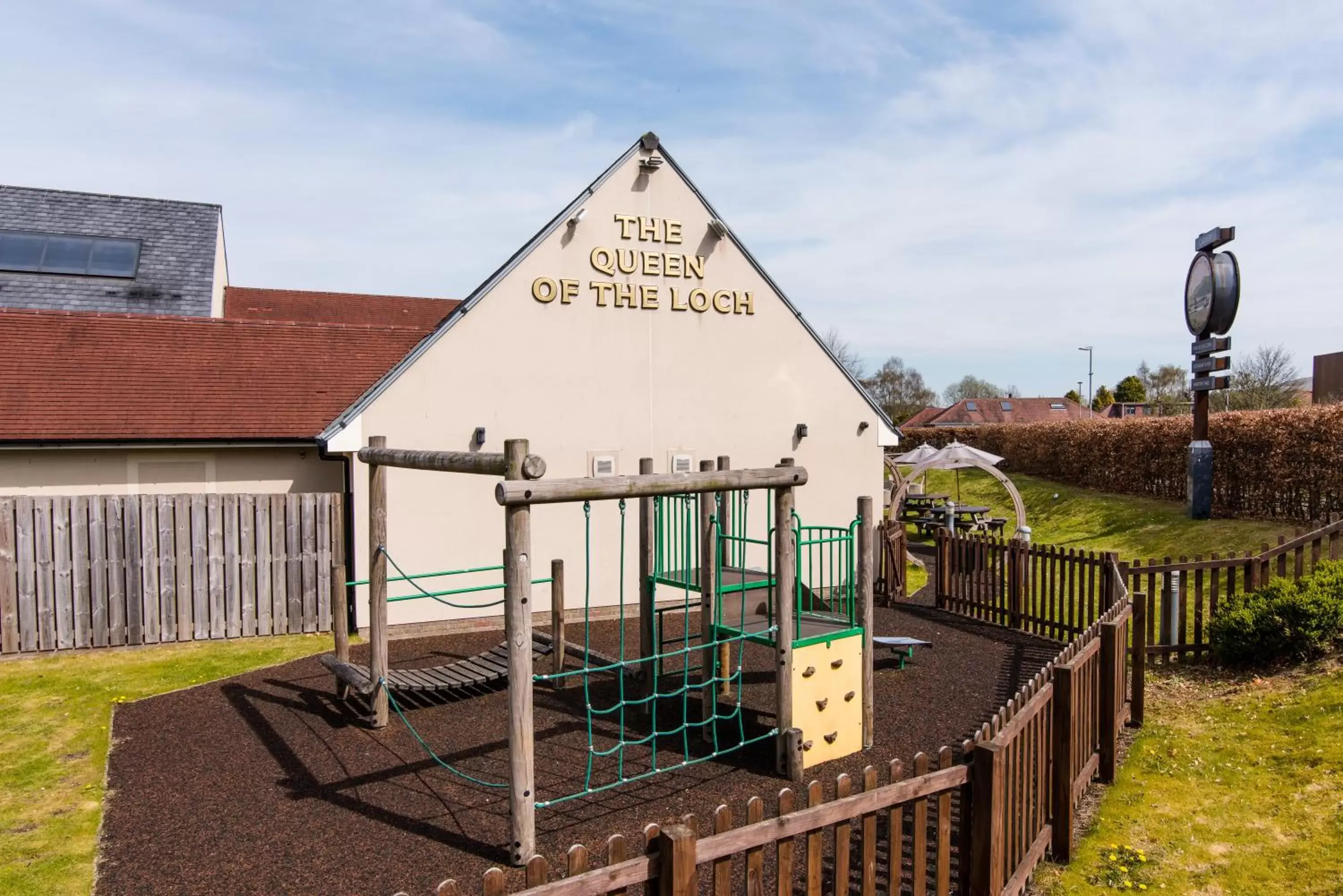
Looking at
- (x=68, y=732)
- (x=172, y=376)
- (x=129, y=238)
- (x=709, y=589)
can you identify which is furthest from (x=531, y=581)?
(x=129, y=238)

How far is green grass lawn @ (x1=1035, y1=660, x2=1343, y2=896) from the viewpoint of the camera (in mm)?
5488

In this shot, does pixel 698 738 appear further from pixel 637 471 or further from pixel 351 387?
pixel 351 387

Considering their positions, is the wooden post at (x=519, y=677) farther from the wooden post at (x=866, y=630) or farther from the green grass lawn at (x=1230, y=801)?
the wooden post at (x=866, y=630)

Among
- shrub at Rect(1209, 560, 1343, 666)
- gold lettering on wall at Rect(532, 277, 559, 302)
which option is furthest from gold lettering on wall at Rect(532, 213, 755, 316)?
shrub at Rect(1209, 560, 1343, 666)

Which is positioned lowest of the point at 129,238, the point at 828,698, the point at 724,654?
the point at 724,654

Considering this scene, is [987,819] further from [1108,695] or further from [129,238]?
[129,238]

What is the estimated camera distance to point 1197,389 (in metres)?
18.8

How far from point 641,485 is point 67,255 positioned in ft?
67.5

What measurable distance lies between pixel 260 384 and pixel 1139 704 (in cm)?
1344

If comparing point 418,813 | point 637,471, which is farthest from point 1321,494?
point 418,813

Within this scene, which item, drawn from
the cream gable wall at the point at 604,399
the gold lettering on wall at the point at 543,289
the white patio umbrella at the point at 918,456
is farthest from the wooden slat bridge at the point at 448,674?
the white patio umbrella at the point at 918,456

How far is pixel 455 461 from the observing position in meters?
6.32

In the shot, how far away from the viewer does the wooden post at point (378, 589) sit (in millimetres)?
8180

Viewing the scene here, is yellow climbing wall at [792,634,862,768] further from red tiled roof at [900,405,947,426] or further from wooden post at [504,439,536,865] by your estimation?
red tiled roof at [900,405,947,426]
